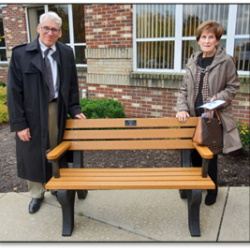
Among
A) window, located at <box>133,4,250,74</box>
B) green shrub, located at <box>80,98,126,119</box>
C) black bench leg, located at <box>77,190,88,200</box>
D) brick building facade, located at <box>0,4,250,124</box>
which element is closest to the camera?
black bench leg, located at <box>77,190,88,200</box>

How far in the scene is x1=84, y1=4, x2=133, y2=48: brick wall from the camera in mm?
5520

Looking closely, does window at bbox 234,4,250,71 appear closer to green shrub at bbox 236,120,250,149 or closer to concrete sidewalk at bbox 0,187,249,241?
green shrub at bbox 236,120,250,149

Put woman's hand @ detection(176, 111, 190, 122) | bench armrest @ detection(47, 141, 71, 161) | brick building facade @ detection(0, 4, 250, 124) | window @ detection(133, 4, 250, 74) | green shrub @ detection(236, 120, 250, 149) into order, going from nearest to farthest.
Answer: bench armrest @ detection(47, 141, 71, 161) → woman's hand @ detection(176, 111, 190, 122) → green shrub @ detection(236, 120, 250, 149) → window @ detection(133, 4, 250, 74) → brick building facade @ detection(0, 4, 250, 124)

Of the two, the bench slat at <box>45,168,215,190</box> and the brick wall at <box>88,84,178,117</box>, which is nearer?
the bench slat at <box>45,168,215,190</box>

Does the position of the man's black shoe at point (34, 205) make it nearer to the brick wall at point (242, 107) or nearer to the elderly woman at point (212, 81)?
the elderly woman at point (212, 81)

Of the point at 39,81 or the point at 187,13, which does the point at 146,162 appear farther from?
the point at 187,13

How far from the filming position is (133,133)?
9.39 feet

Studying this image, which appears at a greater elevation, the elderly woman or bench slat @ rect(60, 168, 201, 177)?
the elderly woman

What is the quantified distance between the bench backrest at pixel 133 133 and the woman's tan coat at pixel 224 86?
311 mm

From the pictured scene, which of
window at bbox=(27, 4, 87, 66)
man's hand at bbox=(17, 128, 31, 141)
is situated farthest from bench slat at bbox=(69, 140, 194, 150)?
window at bbox=(27, 4, 87, 66)

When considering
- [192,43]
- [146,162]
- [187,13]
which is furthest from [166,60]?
[146,162]

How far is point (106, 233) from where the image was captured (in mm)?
2449

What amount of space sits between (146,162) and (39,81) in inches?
88.7

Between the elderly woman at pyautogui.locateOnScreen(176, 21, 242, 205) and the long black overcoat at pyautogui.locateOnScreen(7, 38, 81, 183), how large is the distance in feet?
4.21
